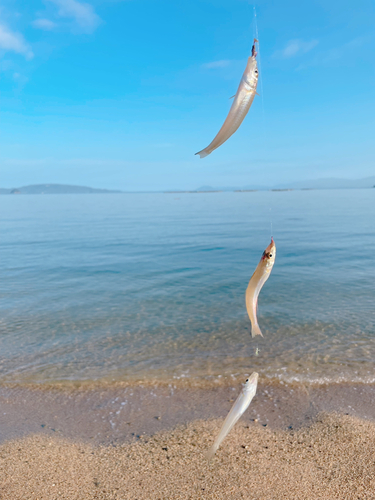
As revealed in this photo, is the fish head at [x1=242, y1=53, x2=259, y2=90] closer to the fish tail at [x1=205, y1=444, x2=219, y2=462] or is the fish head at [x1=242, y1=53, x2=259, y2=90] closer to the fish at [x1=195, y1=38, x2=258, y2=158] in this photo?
the fish at [x1=195, y1=38, x2=258, y2=158]

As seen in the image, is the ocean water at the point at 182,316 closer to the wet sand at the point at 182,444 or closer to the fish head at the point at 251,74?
the wet sand at the point at 182,444

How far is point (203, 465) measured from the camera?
17.4 feet

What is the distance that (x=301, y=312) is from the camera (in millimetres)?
12086

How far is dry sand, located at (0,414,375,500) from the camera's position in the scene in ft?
15.8

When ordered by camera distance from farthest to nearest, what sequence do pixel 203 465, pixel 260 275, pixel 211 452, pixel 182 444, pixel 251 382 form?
pixel 182 444 → pixel 203 465 → pixel 211 452 → pixel 251 382 → pixel 260 275

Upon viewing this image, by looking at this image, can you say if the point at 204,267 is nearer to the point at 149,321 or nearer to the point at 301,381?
the point at 149,321

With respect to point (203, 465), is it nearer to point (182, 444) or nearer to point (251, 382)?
point (182, 444)

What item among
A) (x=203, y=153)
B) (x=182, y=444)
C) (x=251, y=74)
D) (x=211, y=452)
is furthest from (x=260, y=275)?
(x=182, y=444)

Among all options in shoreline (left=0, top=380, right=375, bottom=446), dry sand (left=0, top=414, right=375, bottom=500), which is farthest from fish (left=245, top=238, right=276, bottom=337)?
shoreline (left=0, top=380, right=375, bottom=446)

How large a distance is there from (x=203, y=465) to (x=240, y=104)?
17.0 ft

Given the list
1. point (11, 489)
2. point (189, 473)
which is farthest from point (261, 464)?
point (11, 489)

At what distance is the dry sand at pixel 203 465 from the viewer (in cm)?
480

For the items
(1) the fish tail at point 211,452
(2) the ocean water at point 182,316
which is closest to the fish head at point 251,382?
(1) the fish tail at point 211,452

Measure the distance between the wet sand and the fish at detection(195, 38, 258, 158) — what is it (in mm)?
4678
